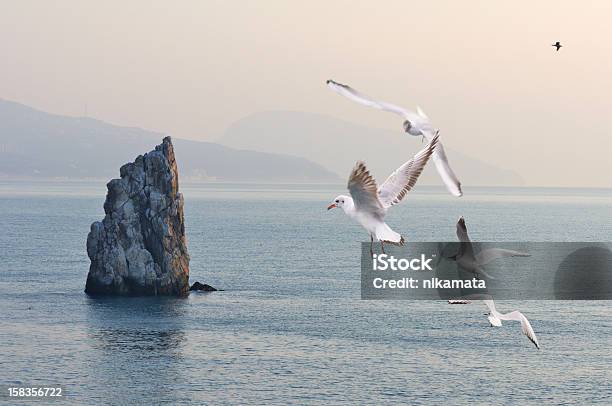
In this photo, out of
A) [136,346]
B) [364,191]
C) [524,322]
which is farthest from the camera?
[136,346]

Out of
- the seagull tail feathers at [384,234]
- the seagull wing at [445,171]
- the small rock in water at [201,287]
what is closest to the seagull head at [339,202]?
the seagull tail feathers at [384,234]

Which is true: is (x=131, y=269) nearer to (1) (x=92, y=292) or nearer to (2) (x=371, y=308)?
(1) (x=92, y=292)

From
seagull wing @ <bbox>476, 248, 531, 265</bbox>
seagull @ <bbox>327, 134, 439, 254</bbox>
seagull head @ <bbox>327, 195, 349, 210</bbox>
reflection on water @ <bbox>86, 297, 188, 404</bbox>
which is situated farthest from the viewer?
reflection on water @ <bbox>86, 297, 188, 404</bbox>

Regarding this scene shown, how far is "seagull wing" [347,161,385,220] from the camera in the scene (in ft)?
23.9

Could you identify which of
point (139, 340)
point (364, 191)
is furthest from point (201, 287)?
point (364, 191)

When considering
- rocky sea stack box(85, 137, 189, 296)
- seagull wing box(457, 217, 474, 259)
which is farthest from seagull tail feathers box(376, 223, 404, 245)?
rocky sea stack box(85, 137, 189, 296)

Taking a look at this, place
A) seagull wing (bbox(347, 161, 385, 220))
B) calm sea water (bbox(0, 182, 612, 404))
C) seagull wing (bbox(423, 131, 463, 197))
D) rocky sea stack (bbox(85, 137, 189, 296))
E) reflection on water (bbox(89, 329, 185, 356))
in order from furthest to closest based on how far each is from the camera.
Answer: rocky sea stack (bbox(85, 137, 189, 296)) < reflection on water (bbox(89, 329, 185, 356)) < calm sea water (bbox(0, 182, 612, 404)) < seagull wing (bbox(347, 161, 385, 220)) < seagull wing (bbox(423, 131, 463, 197))

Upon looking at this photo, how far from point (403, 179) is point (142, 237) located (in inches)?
4963

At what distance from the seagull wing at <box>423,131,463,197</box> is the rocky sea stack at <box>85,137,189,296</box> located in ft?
404

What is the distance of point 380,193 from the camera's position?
8023 millimetres

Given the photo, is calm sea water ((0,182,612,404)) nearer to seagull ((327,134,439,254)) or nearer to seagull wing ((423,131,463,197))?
seagull ((327,134,439,254))

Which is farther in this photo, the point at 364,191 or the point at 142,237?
the point at 142,237

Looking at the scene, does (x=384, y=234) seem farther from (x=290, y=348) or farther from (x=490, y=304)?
(x=290, y=348)

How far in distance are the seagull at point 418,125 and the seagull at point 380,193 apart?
139 mm
